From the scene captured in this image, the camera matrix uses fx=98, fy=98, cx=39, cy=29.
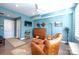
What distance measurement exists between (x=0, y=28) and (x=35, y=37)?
2.36 feet

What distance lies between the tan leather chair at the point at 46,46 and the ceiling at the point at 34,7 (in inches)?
21.6

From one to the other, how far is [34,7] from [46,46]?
2.69ft

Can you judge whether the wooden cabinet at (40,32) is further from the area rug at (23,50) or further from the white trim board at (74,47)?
the white trim board at (74,47)

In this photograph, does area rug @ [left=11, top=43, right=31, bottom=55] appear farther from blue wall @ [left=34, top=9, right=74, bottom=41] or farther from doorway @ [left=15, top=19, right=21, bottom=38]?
blue wall @ [left=34, top=9, right=74, bottom=41]

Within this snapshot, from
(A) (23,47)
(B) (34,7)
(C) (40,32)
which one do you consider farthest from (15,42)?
(B) (34,7)

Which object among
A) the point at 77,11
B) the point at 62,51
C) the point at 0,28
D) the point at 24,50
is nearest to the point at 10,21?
the point at 0,28

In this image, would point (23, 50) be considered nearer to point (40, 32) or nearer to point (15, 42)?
point (15, 42)

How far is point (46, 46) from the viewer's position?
1.92 meters

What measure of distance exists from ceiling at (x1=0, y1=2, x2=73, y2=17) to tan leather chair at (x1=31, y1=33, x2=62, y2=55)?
55 cm

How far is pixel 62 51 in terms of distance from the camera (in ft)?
6.37

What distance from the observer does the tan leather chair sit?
74.6 inches

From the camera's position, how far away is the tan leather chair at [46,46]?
1894 mm

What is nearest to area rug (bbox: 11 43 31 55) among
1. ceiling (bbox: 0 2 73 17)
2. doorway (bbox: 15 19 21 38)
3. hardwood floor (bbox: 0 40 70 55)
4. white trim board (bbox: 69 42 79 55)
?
hardwood floor (bbox: 0 40 70 55)

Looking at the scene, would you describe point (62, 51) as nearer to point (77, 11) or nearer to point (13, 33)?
point (77, 11)
